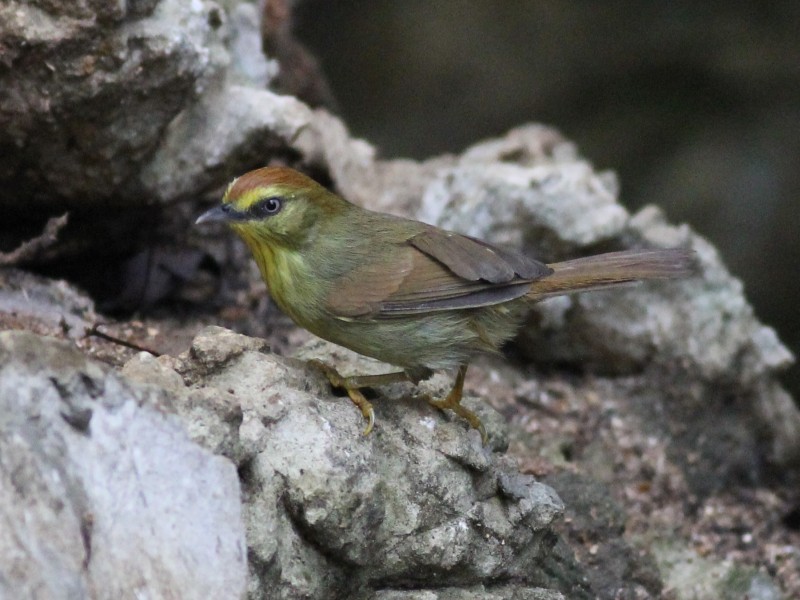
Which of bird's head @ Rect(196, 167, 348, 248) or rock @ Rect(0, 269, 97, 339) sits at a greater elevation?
bird's head @ Rect(196, 167, 348, 248)

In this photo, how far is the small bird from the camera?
3914 millimetres

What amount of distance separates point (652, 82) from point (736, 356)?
526 cm

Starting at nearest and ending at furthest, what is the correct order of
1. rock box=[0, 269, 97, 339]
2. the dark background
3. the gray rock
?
the gray rock
rock box=[0, 269, 97, 339]
the dark background

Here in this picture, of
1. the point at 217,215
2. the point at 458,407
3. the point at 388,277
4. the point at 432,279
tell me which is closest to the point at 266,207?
the point at 217,215

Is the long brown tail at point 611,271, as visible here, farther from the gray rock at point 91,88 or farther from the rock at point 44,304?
the rock at point 44,304

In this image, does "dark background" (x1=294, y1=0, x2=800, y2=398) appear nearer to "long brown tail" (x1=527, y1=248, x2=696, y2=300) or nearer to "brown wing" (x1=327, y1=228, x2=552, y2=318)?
"long brown tail" (x1=527, y1=248, x2=696, y2=300)

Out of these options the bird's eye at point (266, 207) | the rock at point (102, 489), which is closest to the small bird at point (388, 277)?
the bird's eye at point (266, 207)

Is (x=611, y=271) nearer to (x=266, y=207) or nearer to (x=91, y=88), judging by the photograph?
(x=266, y=207)

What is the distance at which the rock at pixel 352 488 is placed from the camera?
118 inches

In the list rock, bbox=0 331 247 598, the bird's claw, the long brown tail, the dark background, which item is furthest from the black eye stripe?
the dark background

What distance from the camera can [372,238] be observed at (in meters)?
4.20

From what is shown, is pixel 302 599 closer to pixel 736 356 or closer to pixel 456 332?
pixel 456 332

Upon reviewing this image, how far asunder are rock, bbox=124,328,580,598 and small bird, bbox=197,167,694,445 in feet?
0.78

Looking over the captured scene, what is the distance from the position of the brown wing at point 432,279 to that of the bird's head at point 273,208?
A: 0.28 meters
